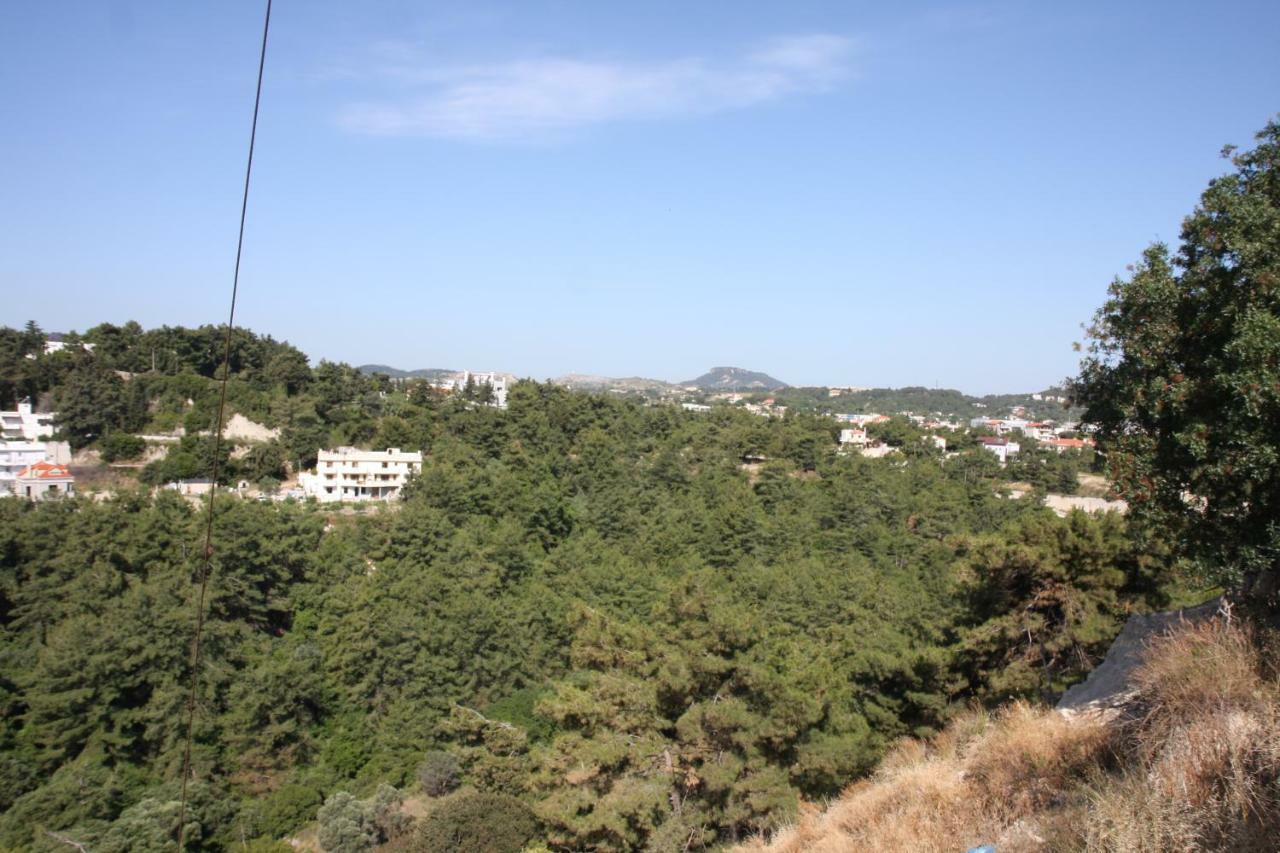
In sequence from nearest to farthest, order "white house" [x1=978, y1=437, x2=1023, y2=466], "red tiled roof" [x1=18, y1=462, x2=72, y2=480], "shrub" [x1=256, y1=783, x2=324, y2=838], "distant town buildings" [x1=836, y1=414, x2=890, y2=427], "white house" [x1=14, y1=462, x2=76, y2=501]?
"shrub" [x1=256, y1=783, x2=324, y2=838], "white house" [x1=14, y1=462, x2=76, y2=501], "red tiled roof" [x1=18, y1=462, x2=72, y2=480], "white house" [x1=978, y1=437, x2=1023, y2=466], "distant town buildings" [x1=836, y1=414, x2=890, y2=427]

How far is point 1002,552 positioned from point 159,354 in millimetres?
36094

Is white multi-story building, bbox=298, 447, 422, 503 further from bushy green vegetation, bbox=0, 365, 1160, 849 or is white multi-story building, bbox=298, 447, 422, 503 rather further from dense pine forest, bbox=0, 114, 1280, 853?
bushy green vegetation, bbox=0, 365, 1160, 849

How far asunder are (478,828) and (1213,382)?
8.15 metres

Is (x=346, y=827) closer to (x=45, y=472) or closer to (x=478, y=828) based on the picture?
(x=478, y=828)

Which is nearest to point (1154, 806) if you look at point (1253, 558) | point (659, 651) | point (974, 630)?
point (1253, 558)

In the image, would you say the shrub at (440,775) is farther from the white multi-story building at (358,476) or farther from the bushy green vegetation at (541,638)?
the white multi-story building at (358,476)

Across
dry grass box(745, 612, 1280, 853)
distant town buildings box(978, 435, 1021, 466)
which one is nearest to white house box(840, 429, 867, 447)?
distant town buildings box(978, 435, 1021, 466)

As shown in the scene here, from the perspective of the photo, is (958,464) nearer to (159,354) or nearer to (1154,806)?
(1154,806)

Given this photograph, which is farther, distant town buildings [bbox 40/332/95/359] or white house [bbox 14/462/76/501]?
distant town buildings [bbox 40/332/95/359]

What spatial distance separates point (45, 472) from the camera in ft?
80.7

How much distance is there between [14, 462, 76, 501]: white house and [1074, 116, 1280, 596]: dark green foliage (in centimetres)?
2721

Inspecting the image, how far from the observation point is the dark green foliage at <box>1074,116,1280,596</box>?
12.1ft

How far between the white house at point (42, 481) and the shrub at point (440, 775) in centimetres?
1795

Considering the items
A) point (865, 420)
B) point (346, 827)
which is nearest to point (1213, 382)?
point (346, 827)
